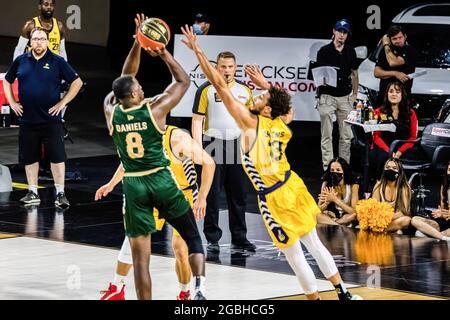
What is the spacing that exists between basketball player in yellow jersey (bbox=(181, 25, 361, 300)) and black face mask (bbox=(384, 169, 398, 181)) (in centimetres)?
405

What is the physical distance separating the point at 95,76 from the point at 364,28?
20.8 feet

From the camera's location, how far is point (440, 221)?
14.4 m

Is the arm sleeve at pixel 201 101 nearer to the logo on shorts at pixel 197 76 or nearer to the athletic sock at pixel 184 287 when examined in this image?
the athletic sock at pixel 184 287

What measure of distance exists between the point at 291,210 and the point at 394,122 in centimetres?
577

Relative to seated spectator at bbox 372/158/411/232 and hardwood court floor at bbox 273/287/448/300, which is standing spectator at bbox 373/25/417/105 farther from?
hardwood court floor at bbox 273/287/448/300

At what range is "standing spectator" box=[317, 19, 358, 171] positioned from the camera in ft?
58.3

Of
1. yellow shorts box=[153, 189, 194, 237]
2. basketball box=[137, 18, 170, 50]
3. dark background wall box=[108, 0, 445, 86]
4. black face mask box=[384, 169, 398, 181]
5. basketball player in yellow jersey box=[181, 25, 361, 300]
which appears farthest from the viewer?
dark background wall box=[108, 0, 445, 86]

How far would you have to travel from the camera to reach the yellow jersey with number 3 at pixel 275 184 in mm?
10609

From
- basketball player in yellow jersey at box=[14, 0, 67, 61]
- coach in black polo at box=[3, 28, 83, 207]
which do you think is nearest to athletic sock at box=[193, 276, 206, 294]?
coach in black polo at box=[3, 28, 83, 207]

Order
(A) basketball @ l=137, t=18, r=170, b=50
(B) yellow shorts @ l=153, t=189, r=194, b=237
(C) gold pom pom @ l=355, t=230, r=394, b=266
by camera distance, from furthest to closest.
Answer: (C) gold pom pom @ l=355, t=230, r=394, b=266 → (B) yellow shorts @ l=153, t=189, r=194, b=237 → (A) basketball @ l=137, t=18, r=170, b=50

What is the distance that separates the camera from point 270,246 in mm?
13859

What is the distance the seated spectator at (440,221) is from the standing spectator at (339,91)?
3.36 metres

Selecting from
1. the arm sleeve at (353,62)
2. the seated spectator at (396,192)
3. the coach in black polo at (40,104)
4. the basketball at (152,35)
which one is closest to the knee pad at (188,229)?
the basketball at (152,35)

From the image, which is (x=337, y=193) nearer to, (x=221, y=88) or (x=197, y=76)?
(x=221, y=88)
